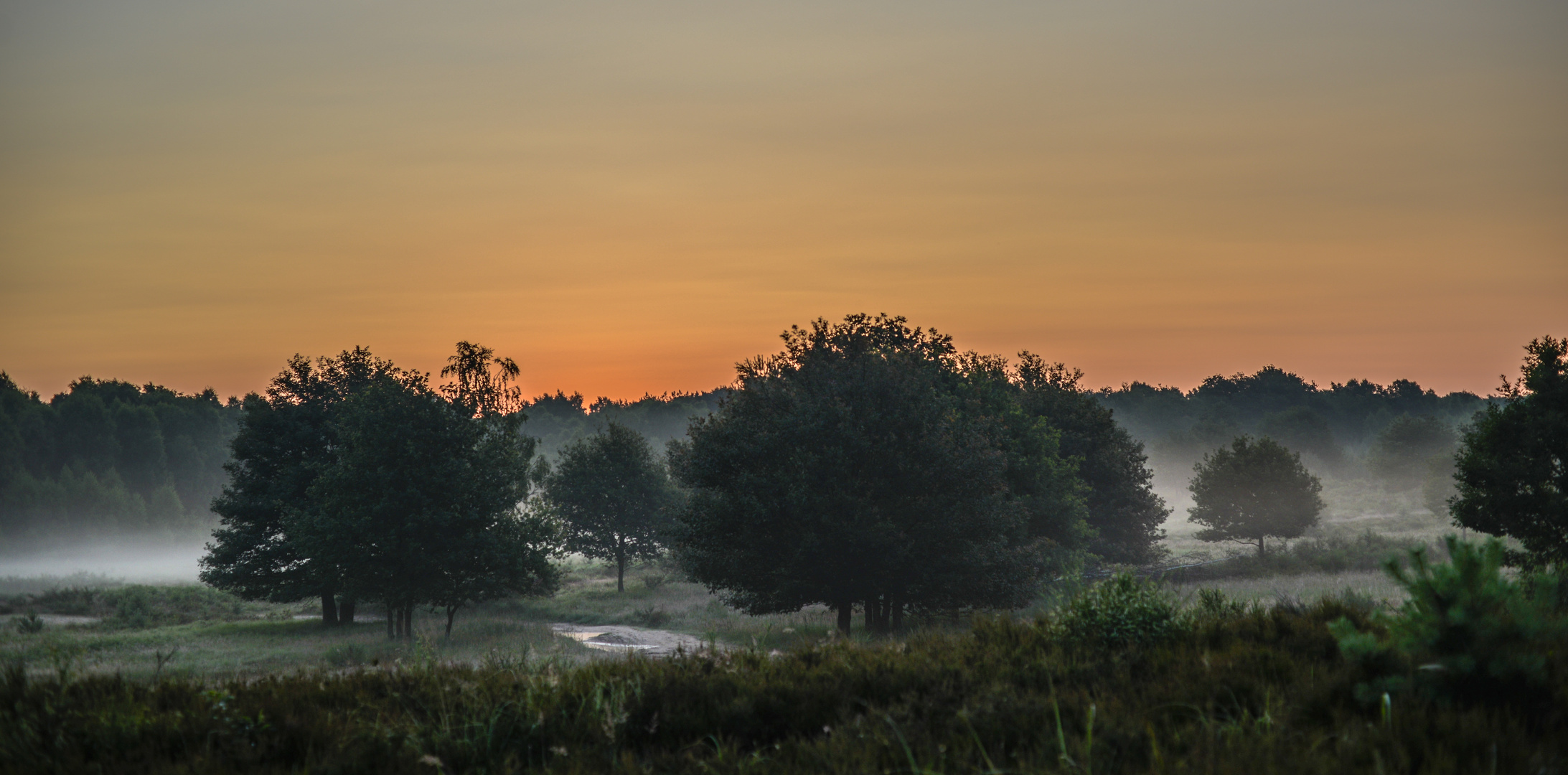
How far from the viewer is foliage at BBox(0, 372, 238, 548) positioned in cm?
9844

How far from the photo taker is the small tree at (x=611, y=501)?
46.8 metres

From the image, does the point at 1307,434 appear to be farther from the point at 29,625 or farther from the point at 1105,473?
the point at 29,625

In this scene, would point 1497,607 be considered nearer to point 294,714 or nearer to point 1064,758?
point 1064,758

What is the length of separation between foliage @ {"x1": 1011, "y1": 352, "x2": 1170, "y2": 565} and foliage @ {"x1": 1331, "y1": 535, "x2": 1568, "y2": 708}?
34089 millimetres

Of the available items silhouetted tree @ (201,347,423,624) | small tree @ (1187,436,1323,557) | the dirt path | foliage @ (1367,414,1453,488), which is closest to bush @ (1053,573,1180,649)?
the dirt path

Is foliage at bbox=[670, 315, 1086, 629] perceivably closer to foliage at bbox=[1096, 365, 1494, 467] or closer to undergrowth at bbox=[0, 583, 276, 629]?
undergrowth at bbox=[0, 583, 276, 629]

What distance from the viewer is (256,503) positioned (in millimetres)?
33438

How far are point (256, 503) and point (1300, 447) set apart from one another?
109215 millimetres

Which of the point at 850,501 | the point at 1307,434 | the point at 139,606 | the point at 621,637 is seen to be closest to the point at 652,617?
the point at 621,637

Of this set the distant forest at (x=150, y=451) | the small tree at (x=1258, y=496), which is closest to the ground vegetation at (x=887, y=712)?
the small tree at (x=1258, y=496)

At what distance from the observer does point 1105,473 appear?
4041cm

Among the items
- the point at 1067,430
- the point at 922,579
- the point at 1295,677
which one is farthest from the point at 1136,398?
the point at 1295,677

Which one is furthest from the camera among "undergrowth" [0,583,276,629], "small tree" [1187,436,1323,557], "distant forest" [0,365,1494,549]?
"distant forest" [0,365,1494,549]

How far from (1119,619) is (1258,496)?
41.7m
